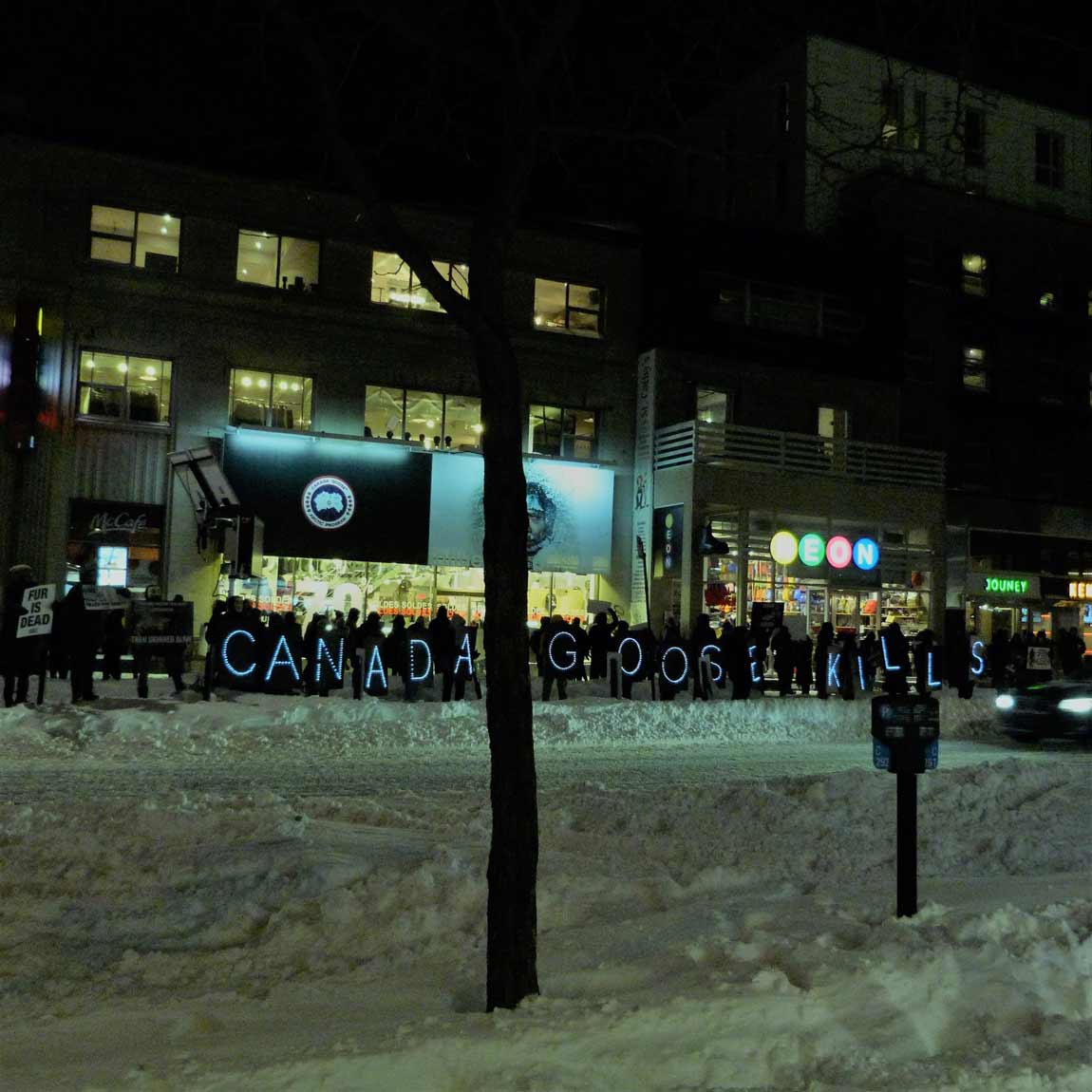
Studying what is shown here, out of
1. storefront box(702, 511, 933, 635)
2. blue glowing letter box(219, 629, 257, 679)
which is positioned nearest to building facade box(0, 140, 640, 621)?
storefront box(702, 511, 933, 635)

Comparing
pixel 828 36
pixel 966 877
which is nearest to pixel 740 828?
pixel 966 877

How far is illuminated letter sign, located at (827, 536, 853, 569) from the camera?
32375 mm

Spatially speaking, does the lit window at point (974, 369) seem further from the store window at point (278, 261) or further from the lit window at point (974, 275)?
the store window at point (278, 261)

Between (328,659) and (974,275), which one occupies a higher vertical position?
(974,275)

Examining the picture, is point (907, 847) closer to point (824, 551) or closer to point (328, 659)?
point (328, 659)

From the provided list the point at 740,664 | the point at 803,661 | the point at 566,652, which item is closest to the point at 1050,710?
the point at 740,664

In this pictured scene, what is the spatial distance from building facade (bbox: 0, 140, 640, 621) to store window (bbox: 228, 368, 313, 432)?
0.05 metres

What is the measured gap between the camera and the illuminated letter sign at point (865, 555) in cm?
3278

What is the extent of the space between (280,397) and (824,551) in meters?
14.9

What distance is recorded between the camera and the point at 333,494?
28.5 meters

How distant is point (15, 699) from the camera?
1741 centimetres

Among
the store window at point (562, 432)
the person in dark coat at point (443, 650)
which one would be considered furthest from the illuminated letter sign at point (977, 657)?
the person in dark coat at point (443, 650)

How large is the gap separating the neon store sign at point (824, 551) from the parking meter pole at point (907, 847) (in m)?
25.0

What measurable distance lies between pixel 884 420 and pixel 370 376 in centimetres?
1577
